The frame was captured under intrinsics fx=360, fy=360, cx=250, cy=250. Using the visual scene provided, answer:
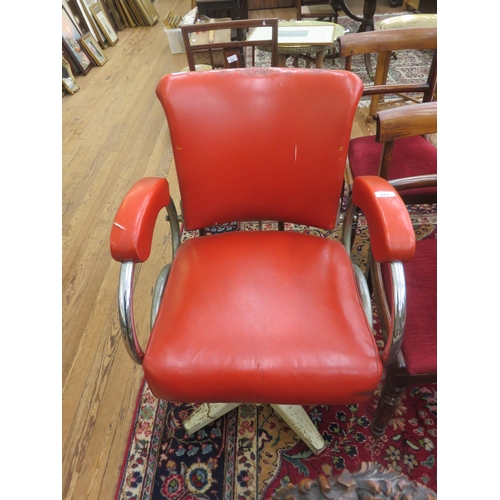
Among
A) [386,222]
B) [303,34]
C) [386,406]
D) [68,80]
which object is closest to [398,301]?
[386,222]

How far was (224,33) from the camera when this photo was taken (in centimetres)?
286

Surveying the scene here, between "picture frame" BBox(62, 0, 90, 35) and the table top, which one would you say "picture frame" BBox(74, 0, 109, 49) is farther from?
the table top

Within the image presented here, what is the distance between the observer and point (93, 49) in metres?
3.52

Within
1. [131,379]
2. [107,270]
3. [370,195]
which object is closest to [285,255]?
[370,195]

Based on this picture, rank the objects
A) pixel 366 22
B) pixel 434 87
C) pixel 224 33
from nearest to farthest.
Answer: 1. pixel 434 87
2. pixel 224 33
3. pixel 366 22

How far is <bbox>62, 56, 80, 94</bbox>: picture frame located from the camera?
306 centimetres

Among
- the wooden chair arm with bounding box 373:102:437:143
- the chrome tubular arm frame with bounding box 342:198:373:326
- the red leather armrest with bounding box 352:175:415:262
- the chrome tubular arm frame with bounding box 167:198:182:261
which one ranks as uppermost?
the wooden chair arm with bounding box 373:102:437:143

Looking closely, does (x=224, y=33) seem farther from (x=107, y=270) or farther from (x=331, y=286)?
(x=331, y=286)

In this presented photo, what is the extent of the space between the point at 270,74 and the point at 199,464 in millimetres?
1087

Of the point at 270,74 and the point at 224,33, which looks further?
the point at 224,33

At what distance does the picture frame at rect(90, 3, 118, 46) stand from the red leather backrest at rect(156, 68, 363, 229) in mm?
3781

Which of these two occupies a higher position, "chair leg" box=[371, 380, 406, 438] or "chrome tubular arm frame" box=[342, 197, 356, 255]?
"chrome tubular arm frame" box=[342, 197, 356, 255]

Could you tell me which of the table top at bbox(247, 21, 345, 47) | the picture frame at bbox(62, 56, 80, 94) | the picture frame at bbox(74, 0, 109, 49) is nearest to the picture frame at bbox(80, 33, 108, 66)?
the picture frame at bbox(74, 0, 109, 49)

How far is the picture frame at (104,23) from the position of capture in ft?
12.3
